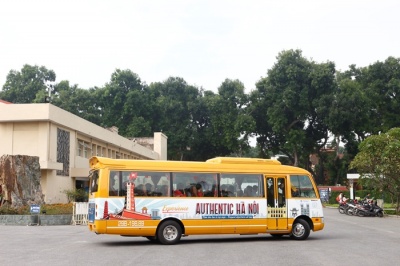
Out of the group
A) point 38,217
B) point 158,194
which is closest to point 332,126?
point 38,217

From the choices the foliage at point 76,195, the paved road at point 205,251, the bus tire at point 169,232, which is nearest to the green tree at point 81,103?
the foliage at point 76,195

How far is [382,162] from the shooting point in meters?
33.4

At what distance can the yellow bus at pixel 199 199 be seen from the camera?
48.9ft

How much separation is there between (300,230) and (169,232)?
4384mm

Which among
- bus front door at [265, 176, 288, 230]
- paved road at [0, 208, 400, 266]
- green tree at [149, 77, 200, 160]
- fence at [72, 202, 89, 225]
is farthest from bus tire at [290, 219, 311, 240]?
green tree at [149, 77, 200, 160]

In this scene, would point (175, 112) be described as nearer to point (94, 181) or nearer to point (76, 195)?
point (76, 195)

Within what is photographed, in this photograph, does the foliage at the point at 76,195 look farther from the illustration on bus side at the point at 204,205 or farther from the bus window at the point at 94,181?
the illustration on bus side at the point at 204,205

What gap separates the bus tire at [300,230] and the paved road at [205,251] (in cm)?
24

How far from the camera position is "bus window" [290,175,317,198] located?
16984mm

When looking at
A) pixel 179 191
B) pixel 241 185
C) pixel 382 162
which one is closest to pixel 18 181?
pixel 179 191

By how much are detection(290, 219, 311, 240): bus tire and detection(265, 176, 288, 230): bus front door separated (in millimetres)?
363

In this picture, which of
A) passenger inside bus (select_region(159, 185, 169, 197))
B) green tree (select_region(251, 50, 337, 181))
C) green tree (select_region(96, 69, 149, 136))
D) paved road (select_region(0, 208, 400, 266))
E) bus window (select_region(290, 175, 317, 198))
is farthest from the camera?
green tree (select_region(96, 69, 149, 136))

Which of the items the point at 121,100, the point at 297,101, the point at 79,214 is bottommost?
the point at 79,214

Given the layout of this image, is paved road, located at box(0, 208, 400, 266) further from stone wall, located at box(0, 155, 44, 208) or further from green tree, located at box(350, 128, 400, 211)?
green tree, located at box(350, 128, 400, 211)
